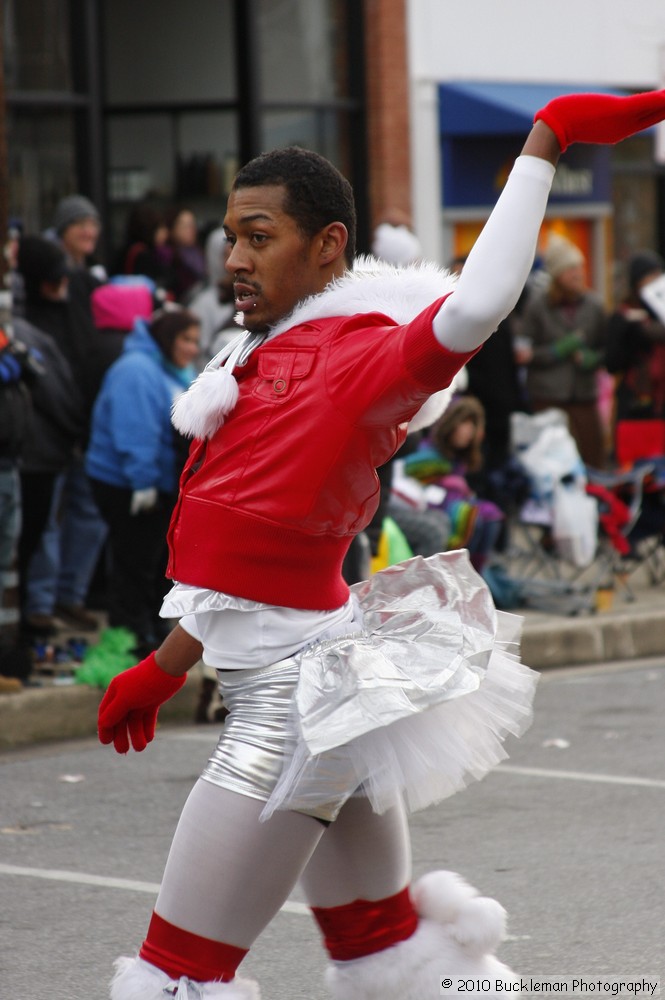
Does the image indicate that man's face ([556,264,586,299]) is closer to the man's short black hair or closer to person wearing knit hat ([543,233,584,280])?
person wearing knit hat ([543,233,584,280])

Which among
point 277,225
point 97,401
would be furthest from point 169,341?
point 277,225

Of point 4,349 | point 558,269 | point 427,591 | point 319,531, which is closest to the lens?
point 319,531

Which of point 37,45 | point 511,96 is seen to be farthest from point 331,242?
point 511,96

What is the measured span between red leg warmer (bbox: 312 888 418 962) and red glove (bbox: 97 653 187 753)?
489 millimetres

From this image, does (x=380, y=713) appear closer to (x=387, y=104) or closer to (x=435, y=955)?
(x=435, y=955)

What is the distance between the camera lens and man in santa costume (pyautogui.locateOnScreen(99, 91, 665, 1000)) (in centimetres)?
295

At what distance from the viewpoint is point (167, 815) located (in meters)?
6.31

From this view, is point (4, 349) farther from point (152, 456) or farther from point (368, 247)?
point (368, 247)

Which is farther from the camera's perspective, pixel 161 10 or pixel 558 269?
pixel 161 10

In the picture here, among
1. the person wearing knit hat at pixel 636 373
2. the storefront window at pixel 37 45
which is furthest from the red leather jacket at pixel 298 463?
the storefront window at pixel 37 45

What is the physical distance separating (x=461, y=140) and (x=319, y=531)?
1309 centimetres

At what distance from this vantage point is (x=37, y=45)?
12977 mm

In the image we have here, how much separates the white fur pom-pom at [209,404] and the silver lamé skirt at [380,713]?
455mm

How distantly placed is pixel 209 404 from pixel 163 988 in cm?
104
